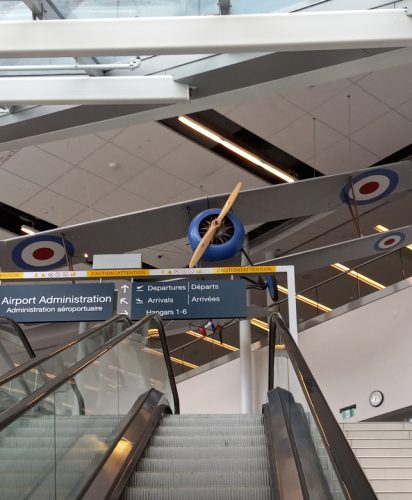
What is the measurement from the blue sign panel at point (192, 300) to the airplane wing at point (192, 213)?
6.88 feet

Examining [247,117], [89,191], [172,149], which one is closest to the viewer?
[247,117]

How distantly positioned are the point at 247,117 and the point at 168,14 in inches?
204

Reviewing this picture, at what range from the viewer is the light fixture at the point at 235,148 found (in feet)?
46.0

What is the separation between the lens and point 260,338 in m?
17.6

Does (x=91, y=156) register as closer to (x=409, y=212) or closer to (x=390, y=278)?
(x=390, y=278)

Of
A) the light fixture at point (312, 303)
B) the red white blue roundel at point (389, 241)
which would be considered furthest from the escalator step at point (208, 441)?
the light fixture at point (312, 303)

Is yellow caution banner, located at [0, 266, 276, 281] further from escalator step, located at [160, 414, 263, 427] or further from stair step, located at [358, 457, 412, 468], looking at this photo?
stair step, located at [358, 457, 412, 468]

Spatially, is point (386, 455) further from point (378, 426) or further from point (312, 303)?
point (312, 303)

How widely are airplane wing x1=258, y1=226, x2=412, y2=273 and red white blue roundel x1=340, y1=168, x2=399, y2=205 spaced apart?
2.61 ft

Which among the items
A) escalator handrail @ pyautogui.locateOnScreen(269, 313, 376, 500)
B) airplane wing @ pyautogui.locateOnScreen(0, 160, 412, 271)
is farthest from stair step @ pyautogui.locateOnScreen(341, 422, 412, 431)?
airplane wing @ pyautogui.locateOnScreen(0, 160, 412, 271)

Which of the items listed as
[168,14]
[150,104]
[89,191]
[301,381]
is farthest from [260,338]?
[301,381]

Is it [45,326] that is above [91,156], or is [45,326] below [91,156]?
below

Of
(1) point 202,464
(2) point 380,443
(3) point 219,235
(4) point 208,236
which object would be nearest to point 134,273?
(4) point 208,236

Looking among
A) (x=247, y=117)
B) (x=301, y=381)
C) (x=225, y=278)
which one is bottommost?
(x=301, y=381)
